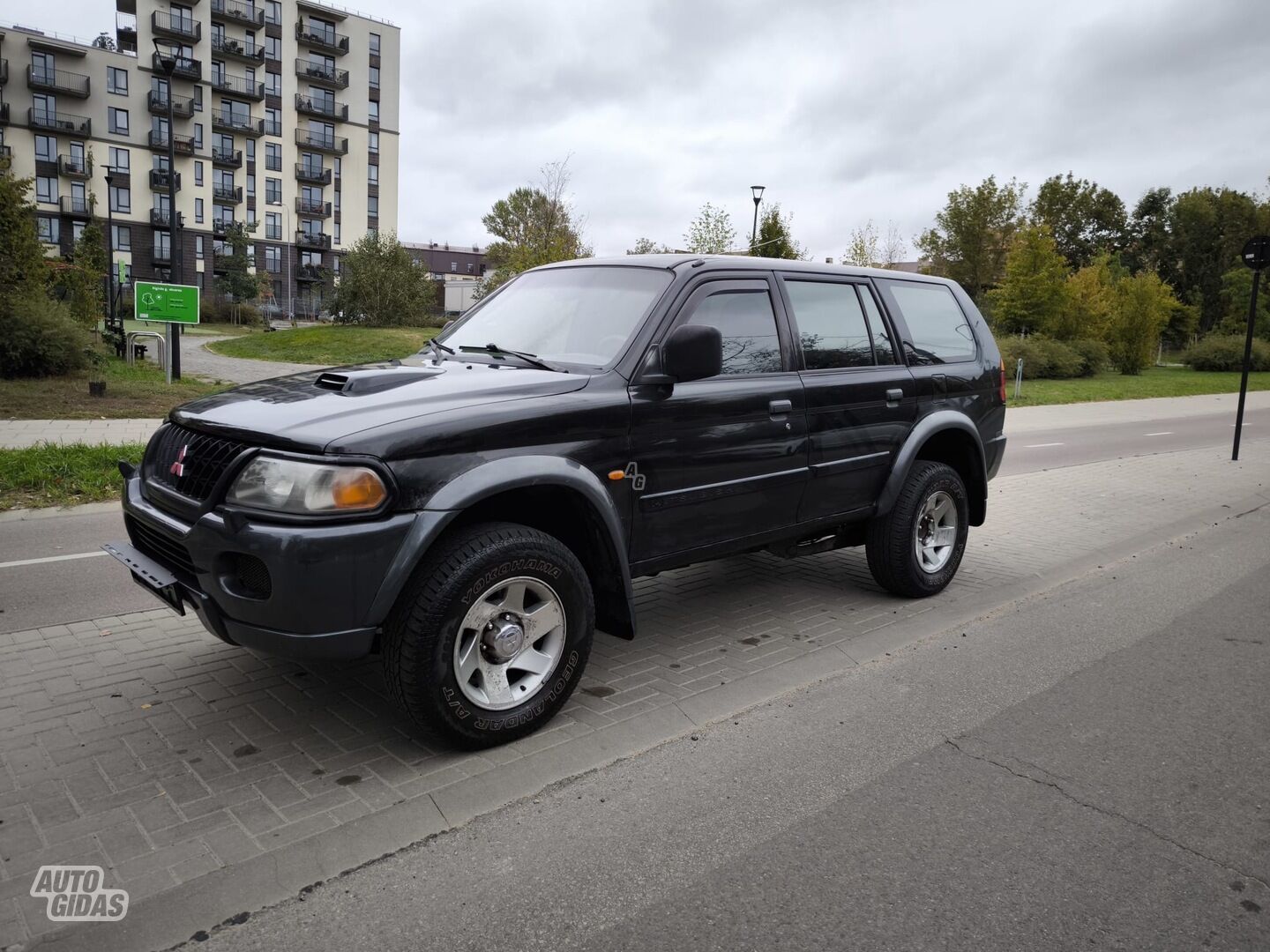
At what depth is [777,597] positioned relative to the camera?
19.6 ft

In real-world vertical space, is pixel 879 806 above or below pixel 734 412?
below

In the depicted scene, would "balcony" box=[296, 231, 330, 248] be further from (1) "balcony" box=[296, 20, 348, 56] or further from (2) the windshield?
(2) the windshield

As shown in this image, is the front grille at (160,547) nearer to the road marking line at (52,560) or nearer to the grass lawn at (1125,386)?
the road marking line at (52,560)

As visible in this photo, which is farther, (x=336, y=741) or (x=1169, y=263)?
(x=1169, y=263)

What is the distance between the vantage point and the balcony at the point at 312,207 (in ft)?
258

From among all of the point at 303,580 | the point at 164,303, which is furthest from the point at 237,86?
the point at 303,580

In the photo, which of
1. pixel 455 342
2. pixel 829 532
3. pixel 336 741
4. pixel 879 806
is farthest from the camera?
pixel 829 532

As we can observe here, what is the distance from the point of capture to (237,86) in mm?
73312

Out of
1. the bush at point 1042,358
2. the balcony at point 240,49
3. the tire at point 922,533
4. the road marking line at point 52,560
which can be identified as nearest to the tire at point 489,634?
the tire at point 922,533

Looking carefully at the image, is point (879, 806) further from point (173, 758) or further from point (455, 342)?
point (455, 342)

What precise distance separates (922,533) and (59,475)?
7.86m

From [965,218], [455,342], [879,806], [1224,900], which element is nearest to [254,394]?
[455,342]

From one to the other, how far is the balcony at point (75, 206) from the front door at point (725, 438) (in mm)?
76074

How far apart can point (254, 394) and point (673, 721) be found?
2.22 meters
